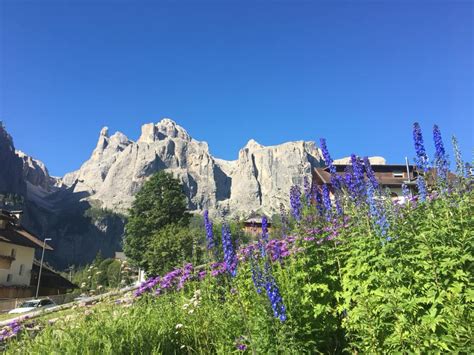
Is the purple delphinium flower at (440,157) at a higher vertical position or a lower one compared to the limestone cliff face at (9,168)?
lower

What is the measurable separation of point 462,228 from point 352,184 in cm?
271

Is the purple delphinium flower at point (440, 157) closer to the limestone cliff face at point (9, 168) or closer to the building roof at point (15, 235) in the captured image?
the building roof at point (15, 235)

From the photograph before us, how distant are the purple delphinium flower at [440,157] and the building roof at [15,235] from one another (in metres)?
46.4

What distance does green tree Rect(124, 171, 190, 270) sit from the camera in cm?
4784

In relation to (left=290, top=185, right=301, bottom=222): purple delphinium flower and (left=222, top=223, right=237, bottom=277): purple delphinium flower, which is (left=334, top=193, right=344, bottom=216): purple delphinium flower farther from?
(left=222, top=223, right=237, bottom=277): purple delphinium flower

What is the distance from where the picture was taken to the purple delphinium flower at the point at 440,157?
6031 millimetres

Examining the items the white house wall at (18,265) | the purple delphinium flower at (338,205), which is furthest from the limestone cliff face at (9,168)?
the purple delphinium flower at (338,205)

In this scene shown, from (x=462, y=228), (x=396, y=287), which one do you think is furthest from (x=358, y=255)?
(x=462, y=228)

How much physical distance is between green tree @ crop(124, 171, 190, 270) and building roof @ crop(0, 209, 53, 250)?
9662mm

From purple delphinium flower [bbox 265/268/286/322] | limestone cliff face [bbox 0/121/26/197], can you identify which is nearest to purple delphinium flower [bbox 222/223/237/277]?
purple delphinium flower [bbox 265/268/286/322]

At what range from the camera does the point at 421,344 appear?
158 inches

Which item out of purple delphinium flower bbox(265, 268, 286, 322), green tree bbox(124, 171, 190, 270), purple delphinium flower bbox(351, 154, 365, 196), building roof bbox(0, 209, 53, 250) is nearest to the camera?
purple delphinium flower bbox(265, 268, 286, 322)

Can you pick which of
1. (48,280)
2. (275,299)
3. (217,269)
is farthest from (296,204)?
(48,280)

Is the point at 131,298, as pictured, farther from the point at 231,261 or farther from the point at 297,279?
the point at 297,279
